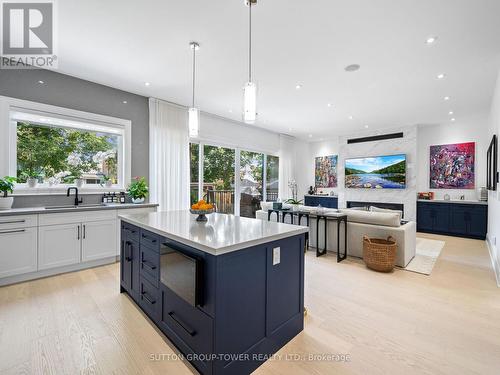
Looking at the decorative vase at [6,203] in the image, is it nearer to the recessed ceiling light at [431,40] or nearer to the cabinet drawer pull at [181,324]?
the cabinet drawer pull at [181,324]

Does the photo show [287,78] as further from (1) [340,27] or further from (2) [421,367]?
(2) [421,367]

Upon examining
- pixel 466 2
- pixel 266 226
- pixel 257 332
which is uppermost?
pixel 466 2

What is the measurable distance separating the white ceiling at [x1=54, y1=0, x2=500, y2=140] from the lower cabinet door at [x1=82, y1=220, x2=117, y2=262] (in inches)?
92.3

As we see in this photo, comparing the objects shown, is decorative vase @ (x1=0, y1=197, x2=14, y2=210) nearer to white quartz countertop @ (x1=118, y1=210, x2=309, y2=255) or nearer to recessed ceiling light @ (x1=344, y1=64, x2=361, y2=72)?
white quartz countertop @ (x1=118, y1=210, x2=309, y2=255)

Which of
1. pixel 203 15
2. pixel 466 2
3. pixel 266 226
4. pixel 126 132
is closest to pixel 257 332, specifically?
pixel 266 226

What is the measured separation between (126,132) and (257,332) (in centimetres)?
410

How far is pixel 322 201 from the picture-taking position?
822 centimetres

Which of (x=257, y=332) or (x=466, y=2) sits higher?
(x=466, y=2)

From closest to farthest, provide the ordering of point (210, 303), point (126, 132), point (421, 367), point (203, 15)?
point (210, 303)
point (421, 367)
point (203, 15)
point (126, 132)

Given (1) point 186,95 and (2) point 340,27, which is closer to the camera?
(2) point 340,27

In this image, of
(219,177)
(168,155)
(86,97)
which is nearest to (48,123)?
(86,97)

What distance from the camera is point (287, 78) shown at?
3738 millimetres

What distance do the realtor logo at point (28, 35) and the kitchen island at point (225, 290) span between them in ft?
7.91

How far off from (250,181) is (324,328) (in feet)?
17.0
